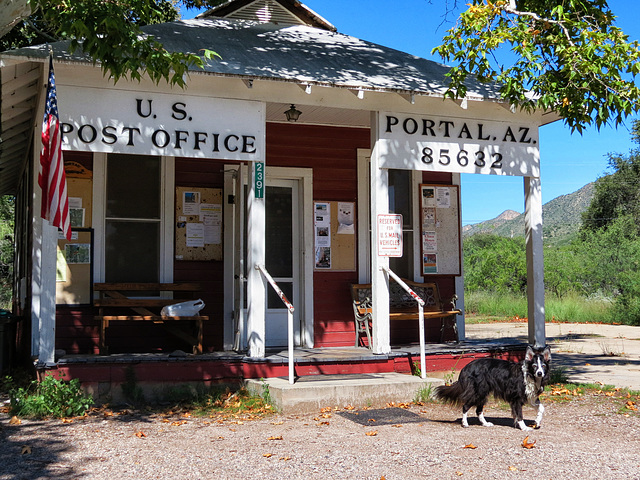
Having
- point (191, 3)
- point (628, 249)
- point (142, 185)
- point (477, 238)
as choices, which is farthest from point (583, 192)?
point (142, 185)

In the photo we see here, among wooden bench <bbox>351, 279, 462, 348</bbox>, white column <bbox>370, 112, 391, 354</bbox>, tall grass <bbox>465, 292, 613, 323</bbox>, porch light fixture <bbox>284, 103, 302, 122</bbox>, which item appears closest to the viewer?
white column <bbox>370, 112, 391, 354</bbox>

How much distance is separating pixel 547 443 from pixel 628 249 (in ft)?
66.1

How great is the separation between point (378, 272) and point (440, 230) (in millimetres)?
2704

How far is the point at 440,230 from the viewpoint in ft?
36.8

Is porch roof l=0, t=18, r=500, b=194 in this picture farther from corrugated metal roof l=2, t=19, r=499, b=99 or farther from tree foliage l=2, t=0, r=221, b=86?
tree foliage l=2, t=0, r=221, b=86

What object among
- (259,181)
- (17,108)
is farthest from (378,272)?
(17,108)

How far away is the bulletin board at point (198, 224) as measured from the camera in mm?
9953

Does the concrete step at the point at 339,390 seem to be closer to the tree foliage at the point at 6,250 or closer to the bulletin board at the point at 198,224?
the bulletin board at the point at 198,224

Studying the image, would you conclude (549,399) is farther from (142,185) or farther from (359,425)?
(142,185)

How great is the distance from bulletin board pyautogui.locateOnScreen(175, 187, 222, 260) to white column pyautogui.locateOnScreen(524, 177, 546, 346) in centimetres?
441

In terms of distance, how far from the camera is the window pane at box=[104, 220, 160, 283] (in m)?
9.65

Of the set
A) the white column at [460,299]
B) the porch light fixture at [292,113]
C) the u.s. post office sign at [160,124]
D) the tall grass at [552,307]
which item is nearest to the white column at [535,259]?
the white column at [460,299]

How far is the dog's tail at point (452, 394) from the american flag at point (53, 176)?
13.0 feet

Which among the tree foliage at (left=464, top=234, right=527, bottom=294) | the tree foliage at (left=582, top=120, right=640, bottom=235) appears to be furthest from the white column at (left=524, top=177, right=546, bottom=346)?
the tree foliage at (left=582, top=120, right=640, bottom=235)
